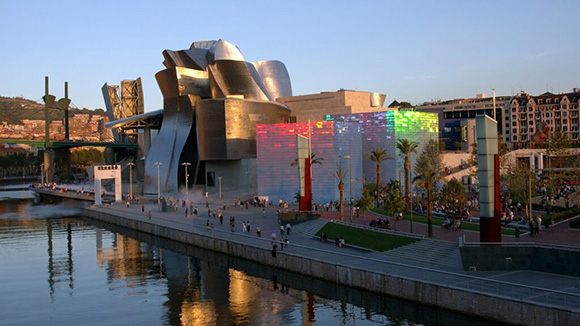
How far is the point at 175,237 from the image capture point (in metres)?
45.7

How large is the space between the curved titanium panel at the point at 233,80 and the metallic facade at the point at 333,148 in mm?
19393

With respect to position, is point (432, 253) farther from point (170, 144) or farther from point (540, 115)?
point (540, 115)

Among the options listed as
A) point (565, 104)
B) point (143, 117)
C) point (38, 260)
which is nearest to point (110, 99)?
point (143, 117)

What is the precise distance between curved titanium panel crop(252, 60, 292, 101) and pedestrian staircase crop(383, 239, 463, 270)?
6817 cm

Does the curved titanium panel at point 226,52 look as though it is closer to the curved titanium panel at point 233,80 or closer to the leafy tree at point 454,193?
the curved titanium panel at point 233,80

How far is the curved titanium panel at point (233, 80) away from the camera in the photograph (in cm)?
7919

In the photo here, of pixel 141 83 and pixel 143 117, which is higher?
pixel 141 83

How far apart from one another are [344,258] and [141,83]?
97.2 m

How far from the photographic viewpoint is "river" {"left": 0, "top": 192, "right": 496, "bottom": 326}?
2378 cm

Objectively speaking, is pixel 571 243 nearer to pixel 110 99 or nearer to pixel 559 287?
pixel 559 287

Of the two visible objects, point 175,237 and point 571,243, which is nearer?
point 571,243

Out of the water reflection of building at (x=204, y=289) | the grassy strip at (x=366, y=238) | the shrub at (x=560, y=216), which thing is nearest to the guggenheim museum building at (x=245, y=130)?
the grassy strip at (x=366, y=238)

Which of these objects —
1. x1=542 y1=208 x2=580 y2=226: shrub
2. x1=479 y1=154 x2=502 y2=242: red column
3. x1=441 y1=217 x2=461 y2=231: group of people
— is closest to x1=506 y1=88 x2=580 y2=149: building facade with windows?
x1=542 y1=208 x2=580 y2=226: shrub

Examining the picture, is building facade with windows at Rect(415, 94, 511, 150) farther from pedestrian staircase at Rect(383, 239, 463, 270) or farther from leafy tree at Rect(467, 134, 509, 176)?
pedestrian staircase at Rect(383, 239, 463, 270)
